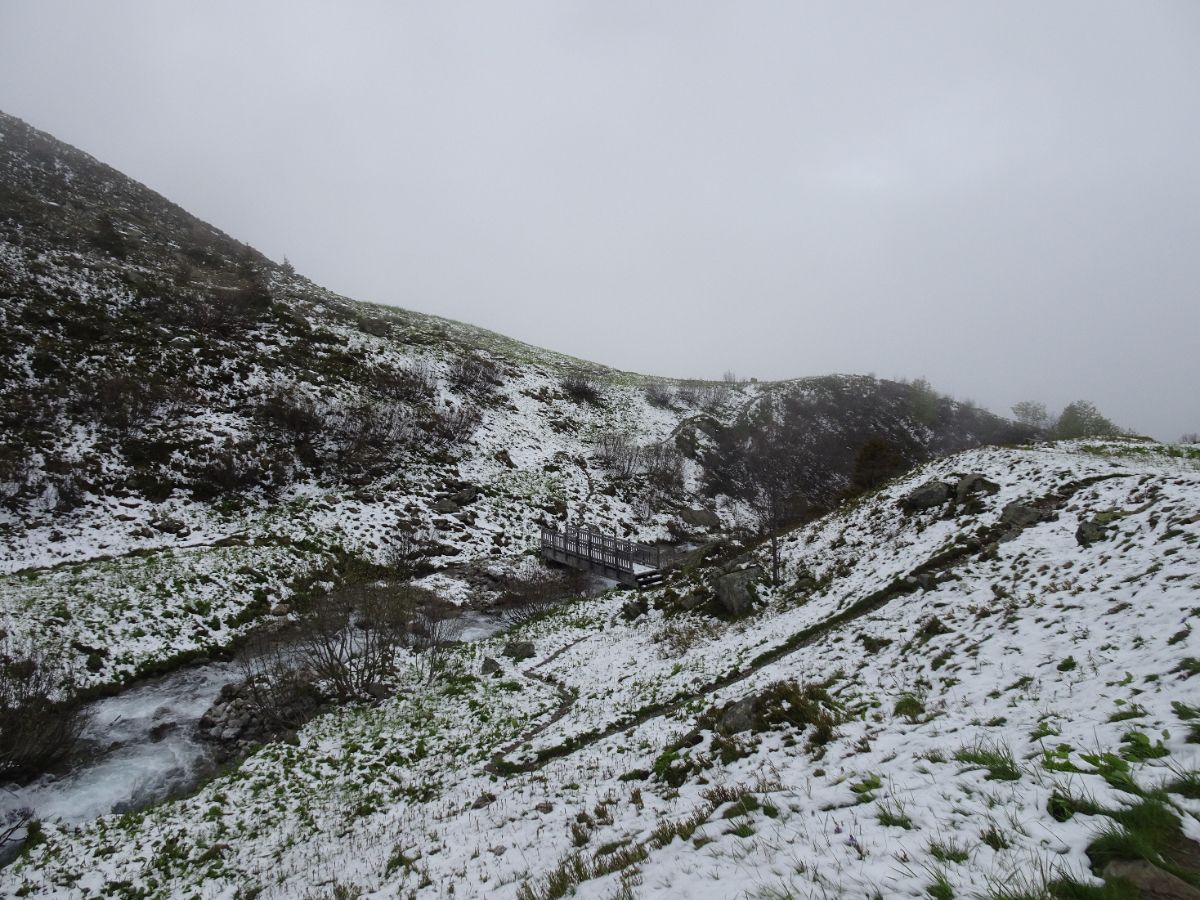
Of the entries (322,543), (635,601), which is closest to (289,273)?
(322,543)

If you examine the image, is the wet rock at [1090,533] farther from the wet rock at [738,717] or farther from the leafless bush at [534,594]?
the leafless bush at [534,594]

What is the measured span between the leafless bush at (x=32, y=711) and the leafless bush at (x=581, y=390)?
1909 inches

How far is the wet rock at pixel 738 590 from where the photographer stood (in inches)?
692

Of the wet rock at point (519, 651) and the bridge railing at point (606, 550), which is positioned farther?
the bridge railing at point (606, 550)

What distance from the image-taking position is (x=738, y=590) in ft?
58.6

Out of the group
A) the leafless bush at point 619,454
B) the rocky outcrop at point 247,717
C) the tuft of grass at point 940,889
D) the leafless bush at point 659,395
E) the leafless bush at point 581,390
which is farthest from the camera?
the leafless bush at point 659,395

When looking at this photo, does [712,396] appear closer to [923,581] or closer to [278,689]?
[923,581]

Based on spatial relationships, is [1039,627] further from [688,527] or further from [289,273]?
[289,273]

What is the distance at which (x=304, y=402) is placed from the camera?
112ft

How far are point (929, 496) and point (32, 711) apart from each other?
26.1 m

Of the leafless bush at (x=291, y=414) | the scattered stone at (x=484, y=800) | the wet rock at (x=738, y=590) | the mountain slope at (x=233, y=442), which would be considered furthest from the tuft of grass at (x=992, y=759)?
the leafless bush at (x=291, y=414)

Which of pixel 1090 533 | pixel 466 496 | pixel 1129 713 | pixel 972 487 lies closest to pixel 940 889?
pixel 1129 713

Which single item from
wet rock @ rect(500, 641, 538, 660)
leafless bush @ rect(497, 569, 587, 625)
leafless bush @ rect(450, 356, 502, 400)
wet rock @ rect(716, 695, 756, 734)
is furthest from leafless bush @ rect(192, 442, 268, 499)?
wet rock @ rect(716, 695, 756, 734)

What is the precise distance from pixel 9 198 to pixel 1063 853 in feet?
216
